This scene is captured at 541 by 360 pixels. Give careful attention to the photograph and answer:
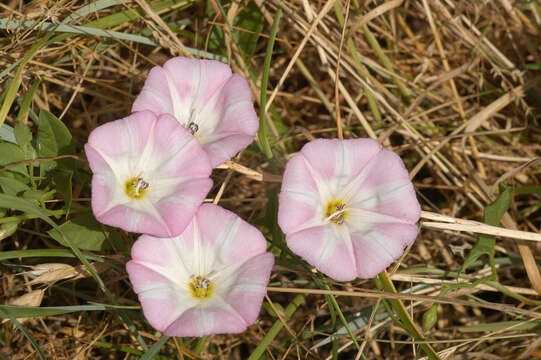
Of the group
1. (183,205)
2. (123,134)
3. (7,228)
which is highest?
(123,134)

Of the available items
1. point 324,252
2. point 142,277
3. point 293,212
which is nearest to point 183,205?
point 142,277

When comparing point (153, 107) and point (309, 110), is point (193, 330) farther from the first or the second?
point (309, 110)

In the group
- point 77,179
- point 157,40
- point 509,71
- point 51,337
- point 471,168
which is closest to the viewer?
point 77,179

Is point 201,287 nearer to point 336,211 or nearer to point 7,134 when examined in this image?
point 336,211

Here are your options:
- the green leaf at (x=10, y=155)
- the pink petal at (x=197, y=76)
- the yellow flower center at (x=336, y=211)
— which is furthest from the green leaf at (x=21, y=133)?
the yellow flower center at (x=336, y=211)

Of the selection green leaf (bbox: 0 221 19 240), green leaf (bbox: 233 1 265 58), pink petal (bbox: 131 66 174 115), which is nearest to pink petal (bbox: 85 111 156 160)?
pink petal (bbox: 131 66 174 115)

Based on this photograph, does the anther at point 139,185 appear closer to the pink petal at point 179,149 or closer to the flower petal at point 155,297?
the pink petal at point 179,149

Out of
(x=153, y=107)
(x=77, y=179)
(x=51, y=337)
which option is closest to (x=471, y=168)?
(x=153, y=107)
